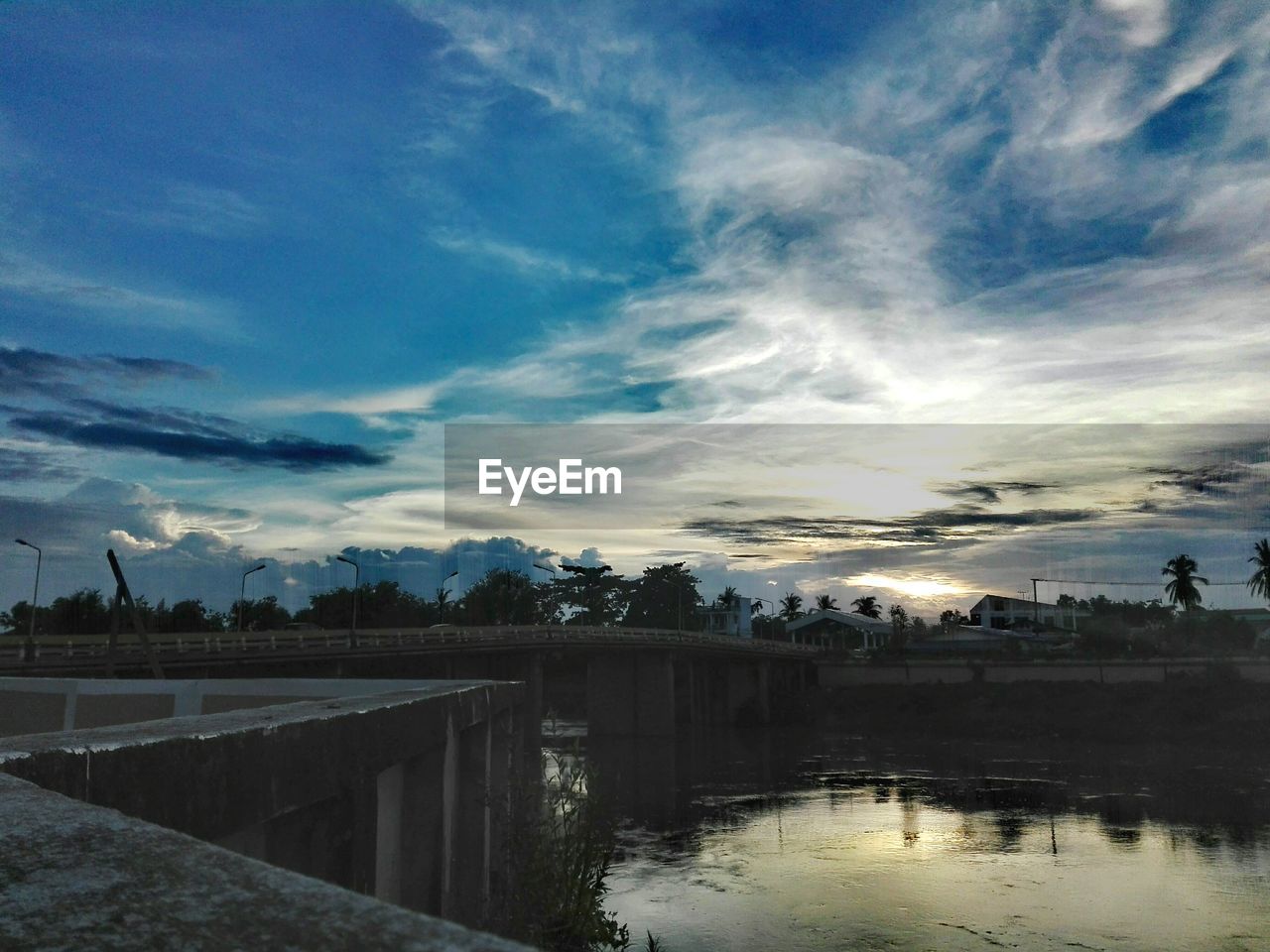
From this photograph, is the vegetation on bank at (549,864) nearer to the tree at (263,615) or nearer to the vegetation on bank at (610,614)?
the vegetation on bank at (610,614)

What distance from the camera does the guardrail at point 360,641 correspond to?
51.5 metres

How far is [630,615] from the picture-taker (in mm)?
168875

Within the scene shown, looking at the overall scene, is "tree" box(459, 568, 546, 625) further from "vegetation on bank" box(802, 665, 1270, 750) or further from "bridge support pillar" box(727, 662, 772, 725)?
"vegetation on bank" box(802, 665, 1270, 750)

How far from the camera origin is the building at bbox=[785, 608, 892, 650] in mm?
152250

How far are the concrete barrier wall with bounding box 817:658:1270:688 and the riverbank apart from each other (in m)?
2.36

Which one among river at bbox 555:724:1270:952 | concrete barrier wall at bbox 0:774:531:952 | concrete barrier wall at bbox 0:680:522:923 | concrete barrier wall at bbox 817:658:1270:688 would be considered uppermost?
concrete barrier wall at bbox 0:774:531:952

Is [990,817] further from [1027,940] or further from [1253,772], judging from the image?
[1253,772]

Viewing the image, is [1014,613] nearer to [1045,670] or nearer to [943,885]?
[1045,670]

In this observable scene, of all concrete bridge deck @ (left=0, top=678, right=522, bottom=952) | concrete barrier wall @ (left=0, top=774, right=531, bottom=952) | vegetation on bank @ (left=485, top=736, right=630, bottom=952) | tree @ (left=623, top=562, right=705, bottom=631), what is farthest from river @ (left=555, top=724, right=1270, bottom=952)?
tree @ (left=623, top=562, right=705, bottom=631)

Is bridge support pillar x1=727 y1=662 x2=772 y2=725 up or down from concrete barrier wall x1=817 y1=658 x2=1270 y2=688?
down

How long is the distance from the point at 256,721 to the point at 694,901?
24.3m

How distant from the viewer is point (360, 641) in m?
67.2

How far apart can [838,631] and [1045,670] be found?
217 ft

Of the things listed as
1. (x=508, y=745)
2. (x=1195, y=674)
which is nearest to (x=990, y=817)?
(x=508, y=745)
